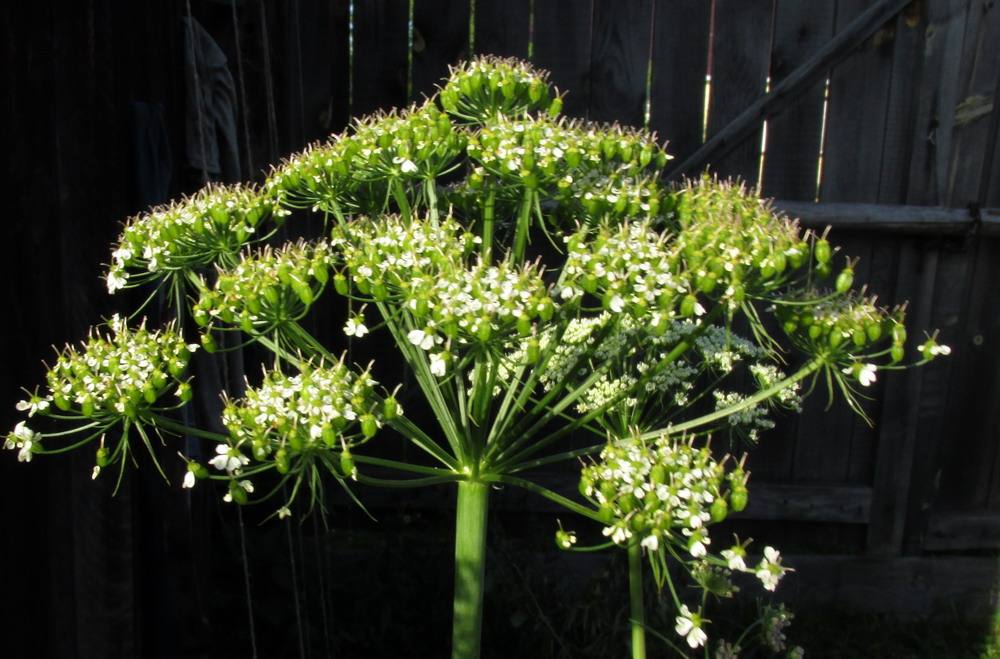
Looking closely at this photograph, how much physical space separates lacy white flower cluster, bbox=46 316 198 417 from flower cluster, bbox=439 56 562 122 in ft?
2.44

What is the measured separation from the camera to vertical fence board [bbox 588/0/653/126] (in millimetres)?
3324

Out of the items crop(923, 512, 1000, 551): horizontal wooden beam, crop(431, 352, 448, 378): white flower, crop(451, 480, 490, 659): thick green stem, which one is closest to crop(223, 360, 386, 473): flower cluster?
crop(431, 352, 448, 378): white flower

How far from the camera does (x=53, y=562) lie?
195 centimetres

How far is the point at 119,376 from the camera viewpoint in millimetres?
1326

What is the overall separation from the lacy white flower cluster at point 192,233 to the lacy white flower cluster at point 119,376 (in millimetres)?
181

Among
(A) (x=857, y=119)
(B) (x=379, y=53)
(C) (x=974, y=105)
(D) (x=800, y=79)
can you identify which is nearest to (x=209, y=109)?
(B) (x=379, y=53)

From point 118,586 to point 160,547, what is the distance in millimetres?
226

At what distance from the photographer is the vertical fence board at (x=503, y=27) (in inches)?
129

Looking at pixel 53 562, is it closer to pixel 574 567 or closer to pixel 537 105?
pixel 537 105

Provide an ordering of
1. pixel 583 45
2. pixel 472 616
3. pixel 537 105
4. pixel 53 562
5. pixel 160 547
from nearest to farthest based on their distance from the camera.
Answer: pixel 472 616 < pixel 537 105 < pixel 53 562 < pixel 160 547 < pixel 583 45

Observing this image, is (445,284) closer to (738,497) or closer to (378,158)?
(378,158)

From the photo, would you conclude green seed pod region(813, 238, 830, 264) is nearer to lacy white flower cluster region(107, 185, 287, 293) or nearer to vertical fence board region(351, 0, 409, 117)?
lacy white flower cluster region(107, 185, 287, 293)

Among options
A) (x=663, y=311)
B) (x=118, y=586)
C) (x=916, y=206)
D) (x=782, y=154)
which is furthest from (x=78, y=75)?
(x=916, y=206)

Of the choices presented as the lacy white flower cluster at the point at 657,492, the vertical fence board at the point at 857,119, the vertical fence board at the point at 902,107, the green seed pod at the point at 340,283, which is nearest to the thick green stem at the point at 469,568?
the lacy white flower cluster at the point at 657,492
